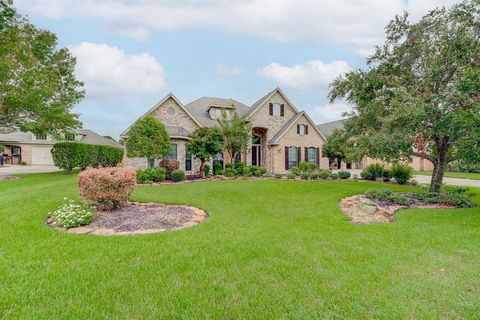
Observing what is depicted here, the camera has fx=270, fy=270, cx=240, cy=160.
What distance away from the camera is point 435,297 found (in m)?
3.06

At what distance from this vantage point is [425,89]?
932cm

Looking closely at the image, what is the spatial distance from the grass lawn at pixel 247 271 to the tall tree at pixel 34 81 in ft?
35.1

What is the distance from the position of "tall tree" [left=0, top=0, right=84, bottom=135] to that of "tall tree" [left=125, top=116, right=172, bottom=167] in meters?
4.75

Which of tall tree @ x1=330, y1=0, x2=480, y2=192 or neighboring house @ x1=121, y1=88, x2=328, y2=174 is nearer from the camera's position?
tall tree @ x1=330, y1=0, x2=480, y2=192

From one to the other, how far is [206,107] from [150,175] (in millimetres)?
12338

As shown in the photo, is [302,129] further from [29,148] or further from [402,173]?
[29,148]

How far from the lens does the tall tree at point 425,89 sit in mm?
7324

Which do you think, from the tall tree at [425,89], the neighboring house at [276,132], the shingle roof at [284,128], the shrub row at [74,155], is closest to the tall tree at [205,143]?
the neighboring house at [276,132]

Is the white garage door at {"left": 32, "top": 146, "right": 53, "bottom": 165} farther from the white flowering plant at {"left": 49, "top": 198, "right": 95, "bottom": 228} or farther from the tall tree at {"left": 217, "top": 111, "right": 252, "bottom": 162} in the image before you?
the white flowering plant at {"left": 49, "top": 198, "right": 95, "bottom": 228}

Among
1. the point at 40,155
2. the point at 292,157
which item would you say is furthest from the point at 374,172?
the point at 40,155

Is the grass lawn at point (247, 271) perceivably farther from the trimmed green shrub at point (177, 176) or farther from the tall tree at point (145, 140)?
the tall tree at point (145, 140)

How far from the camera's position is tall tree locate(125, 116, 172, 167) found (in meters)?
14.4

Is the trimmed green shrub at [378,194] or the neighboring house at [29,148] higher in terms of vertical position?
the neighboring house at [29,148]

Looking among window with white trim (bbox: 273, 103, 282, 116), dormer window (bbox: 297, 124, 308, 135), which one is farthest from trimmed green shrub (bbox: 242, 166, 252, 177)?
window with white trim (bbox: 273, 103, 282, 116)
